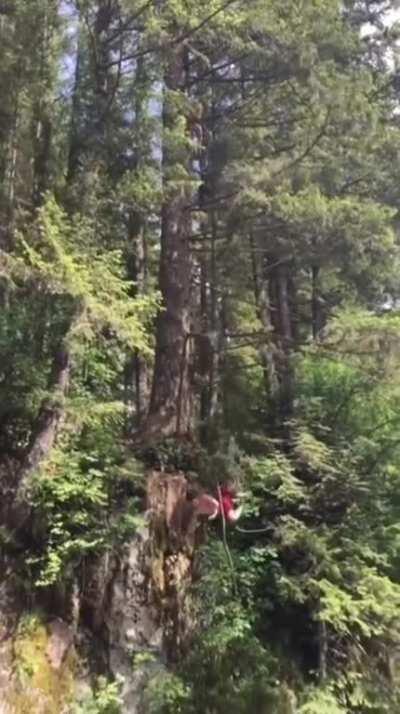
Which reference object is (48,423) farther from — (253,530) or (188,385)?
(253,530)

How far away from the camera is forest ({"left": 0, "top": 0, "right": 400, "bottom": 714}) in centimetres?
623

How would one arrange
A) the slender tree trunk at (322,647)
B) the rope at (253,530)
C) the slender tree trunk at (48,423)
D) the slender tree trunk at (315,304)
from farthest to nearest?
the slender tree trunk at (315,304)
the rope at (253,530)
the slender tree trunk at (322,647)
the slender tree trunk at (48,423)

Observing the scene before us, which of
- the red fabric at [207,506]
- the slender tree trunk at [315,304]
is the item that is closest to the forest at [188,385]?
the red fabric at [207,506]

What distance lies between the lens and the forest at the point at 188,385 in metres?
6.23

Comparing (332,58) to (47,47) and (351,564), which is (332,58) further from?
(351,564)

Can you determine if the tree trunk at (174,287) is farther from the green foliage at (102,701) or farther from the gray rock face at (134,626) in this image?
the green foliage at (102,701)

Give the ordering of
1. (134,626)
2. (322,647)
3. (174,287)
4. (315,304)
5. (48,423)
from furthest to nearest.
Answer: (315,304) → (174,287) → (322,647) → (48,423) → (134,626)

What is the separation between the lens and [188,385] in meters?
8.51

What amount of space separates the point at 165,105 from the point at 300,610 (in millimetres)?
6272

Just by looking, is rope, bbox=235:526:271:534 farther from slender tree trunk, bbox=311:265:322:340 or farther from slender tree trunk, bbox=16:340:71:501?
slender tree trunk, bbox=311:265:322:340

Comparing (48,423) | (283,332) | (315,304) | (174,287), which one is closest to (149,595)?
(48,423)

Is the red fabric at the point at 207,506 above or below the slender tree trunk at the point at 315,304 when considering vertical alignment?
below

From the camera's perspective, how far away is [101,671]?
600cm

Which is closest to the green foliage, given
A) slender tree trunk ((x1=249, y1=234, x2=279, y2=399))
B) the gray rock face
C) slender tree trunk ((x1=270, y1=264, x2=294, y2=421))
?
the gray rock face
